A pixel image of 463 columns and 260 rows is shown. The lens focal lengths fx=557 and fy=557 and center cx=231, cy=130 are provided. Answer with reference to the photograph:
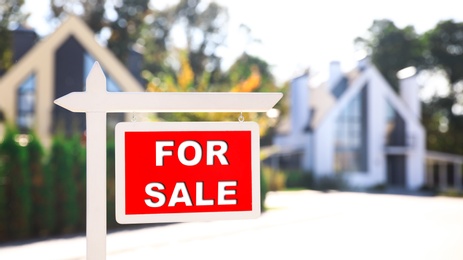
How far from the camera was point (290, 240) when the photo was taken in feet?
40.4

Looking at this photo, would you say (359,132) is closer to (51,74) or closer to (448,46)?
(51,74)

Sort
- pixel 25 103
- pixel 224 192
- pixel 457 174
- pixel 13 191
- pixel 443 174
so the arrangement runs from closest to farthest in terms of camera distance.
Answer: pixel 224 192 → pixel 13 191 → pixel 25 103 → pixel 457 174 → pixel 443 174

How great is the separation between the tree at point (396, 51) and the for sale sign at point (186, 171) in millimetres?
56024

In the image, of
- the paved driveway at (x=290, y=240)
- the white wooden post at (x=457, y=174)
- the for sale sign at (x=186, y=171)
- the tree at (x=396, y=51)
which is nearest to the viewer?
the for sale sign at (x=186, y=171)

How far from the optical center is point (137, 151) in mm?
3797

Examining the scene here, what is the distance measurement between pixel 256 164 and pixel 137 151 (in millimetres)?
838

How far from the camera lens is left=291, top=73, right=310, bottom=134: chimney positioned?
134 feet

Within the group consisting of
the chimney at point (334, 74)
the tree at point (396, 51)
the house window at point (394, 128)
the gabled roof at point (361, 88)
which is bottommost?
the house window at point (394, 128)

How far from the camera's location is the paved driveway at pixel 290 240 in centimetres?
1043

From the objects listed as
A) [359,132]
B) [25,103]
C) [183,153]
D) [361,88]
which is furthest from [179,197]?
[359,132]

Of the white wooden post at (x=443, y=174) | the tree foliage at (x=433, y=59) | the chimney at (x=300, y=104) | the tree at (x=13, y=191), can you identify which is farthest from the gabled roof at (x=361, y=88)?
the tree at (x=13, y=191)

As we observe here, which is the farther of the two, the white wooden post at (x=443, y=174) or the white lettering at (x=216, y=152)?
the white wooden post at (x=443, y=174)

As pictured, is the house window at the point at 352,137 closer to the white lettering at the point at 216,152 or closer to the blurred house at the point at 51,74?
the blurred house at the point at 51,74

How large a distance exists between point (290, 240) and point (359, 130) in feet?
91.7
